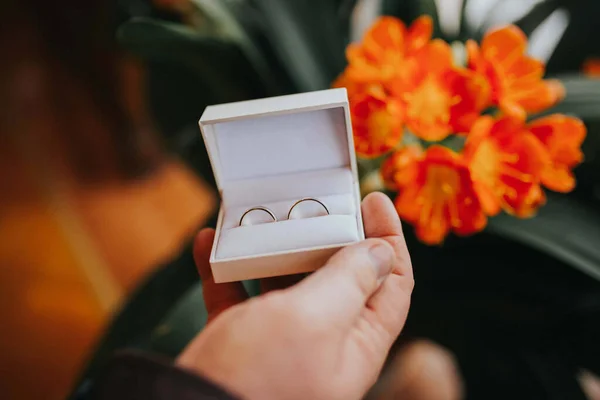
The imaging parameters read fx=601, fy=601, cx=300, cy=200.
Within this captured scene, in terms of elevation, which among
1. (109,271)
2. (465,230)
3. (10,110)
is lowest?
(109,271)

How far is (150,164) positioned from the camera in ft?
3.25

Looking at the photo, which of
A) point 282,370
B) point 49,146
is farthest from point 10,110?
point 282,370

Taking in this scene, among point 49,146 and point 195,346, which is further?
point 49,146

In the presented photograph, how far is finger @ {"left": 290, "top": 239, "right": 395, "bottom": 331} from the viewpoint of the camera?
0.22m

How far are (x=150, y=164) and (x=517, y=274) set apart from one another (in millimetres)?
712

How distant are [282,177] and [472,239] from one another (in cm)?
17

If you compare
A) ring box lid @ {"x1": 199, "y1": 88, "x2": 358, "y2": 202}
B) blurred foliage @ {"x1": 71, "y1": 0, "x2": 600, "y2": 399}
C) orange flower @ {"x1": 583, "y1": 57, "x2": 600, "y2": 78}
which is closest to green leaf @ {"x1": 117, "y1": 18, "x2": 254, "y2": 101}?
blurred foliage @ {"x1": 71, "y1": 0, "x2": 600, "y2": 399}

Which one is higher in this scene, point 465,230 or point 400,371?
point 465,230

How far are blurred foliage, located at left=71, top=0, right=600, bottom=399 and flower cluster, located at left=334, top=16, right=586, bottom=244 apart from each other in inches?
2.2

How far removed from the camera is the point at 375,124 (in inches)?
11.1

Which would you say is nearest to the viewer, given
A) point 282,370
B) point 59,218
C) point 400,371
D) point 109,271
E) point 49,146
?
point 282,370

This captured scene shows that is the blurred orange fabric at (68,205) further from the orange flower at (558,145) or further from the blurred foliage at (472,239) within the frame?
the orange flower at (558,145)

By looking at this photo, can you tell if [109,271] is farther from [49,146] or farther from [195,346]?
[195,346]

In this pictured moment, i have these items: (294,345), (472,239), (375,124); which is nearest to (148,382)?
(294,345)
